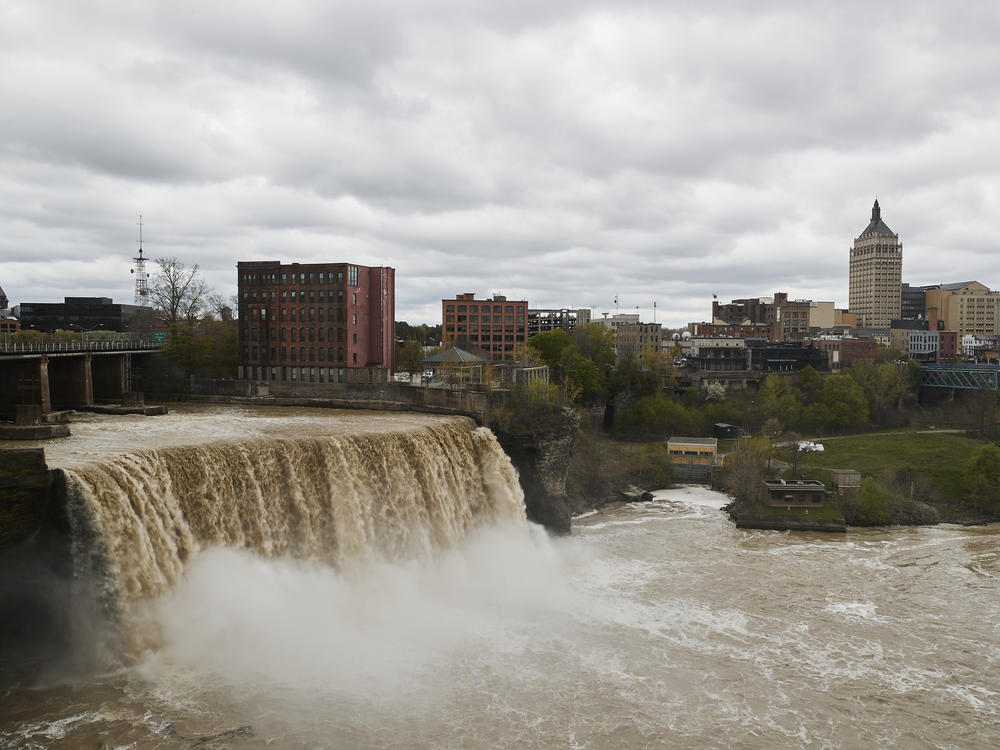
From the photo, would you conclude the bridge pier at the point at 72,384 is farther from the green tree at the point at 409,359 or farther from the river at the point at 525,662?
the green tree at the point at 409,359

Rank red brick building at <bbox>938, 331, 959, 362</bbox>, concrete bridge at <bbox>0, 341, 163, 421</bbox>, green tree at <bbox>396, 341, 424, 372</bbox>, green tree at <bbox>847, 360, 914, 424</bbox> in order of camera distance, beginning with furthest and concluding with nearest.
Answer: red brick building at <bbox>938, 331, 959, 362</bbox> → green tree at <bbox>847, 360, 914, 424</bbox> → green tree at <bbox>396, 341, 424, 372</bbox> → concrete bridge at <bbox>0, 341, 163, 421</bbox>

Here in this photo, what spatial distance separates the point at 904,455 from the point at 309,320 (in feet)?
216

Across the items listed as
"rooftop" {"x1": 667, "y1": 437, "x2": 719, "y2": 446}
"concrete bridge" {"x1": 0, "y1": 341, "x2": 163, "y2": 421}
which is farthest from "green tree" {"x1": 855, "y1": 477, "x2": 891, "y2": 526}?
"concrete bridge" {"x1": 0, "y1": 341, "x2": 163, "y2": 421}

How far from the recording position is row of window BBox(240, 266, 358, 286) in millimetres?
68662

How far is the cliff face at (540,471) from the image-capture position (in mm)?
53062

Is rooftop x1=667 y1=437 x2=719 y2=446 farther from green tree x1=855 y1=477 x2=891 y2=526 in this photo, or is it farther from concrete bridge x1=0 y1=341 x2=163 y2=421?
concrete bridge x1=0 y1=341 x2=163 y2=421

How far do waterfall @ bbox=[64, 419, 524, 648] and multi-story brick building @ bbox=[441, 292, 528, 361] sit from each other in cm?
10020

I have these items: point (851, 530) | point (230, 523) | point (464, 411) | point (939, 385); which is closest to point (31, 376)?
point (230, 523)

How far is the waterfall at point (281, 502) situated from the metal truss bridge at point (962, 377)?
94819 millimetres

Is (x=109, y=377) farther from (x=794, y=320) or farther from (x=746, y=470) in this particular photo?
(x=794, y=320)

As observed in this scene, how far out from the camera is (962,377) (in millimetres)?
115188

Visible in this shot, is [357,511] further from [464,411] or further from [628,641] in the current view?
[464,411]

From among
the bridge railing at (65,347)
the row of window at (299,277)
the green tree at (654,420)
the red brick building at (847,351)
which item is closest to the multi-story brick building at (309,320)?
the row of window at (299,277)

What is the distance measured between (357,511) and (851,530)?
4258 centimetres
